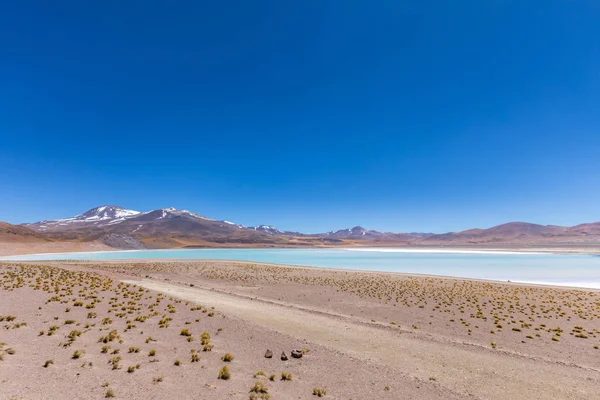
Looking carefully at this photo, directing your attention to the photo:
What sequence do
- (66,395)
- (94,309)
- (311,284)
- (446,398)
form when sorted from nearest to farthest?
(66,395) → (446,398) → (94,309) → (311,284)

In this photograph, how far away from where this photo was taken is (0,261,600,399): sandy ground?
28.1 ft

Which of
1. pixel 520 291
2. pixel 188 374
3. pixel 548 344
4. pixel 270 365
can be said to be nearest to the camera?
pixel 188 374

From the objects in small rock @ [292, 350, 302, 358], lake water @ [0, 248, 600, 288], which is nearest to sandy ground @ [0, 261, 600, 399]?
small rock @ [292, 350, 302, 358]

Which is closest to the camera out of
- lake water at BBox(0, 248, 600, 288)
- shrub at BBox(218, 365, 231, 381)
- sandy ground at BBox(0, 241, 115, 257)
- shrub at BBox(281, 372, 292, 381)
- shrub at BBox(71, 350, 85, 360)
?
shrub at BBox(218, 365, 231, 381)

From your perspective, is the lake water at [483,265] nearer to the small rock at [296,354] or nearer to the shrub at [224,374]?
the small rock at [296,354]

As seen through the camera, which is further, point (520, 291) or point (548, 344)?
point (520, 291)

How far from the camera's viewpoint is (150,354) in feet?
34.0

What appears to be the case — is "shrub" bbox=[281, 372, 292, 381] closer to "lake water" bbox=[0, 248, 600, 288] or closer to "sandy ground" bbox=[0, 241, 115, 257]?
"lake water" bbox=[0, 248, 600, 288]

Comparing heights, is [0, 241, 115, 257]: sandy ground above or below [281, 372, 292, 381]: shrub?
above

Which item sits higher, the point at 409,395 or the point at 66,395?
the point at 66,395

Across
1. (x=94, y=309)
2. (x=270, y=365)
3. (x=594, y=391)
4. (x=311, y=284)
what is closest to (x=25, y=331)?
(x=94, y=309)

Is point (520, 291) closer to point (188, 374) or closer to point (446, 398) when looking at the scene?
point (446, 398)

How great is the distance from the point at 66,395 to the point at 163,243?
609 feet

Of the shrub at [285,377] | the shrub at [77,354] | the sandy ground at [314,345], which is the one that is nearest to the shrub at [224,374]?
the sandy ground at [314,345]
